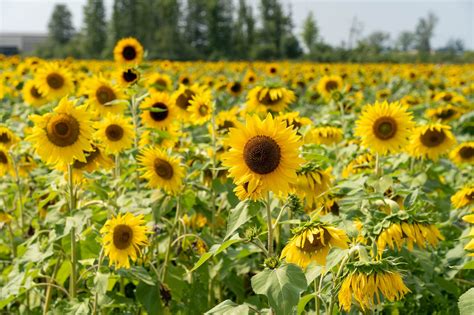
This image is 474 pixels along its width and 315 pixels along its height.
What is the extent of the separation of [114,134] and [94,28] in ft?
181

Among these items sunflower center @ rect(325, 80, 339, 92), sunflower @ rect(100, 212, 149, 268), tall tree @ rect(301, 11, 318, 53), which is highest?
tall tree @ rect(301, 11, 318, 53)

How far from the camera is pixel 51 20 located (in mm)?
84625

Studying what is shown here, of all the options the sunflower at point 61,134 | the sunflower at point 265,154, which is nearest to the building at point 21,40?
the sunflower at point 61,134

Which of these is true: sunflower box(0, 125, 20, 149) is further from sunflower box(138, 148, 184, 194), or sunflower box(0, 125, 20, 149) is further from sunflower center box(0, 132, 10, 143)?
sunflower box(138, 148, 184, 194)

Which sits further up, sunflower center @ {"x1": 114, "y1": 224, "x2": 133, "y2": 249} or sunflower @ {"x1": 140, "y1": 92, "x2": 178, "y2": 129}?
sunflower @ {"x1": 140, "y1": 92, "x2": 178, "y2": 129}

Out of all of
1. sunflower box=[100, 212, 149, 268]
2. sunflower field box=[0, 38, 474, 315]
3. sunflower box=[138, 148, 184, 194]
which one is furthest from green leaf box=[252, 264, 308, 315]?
sunflower box=[138, 148, 184, 194]

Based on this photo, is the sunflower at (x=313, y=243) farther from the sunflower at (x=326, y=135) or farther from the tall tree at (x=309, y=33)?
the tall tree at (x=309, y=33)

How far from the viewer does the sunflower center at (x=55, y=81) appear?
586 cm

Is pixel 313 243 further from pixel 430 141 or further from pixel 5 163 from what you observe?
pixel 5 163

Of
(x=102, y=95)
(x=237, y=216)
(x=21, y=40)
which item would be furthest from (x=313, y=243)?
(x=21, y=40)

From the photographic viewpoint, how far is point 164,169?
140 inches

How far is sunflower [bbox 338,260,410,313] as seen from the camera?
2115mm

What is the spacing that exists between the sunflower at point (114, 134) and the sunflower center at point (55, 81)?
205 cm

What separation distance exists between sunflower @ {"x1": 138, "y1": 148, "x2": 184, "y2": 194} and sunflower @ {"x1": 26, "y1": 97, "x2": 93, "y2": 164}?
490 millimetres
